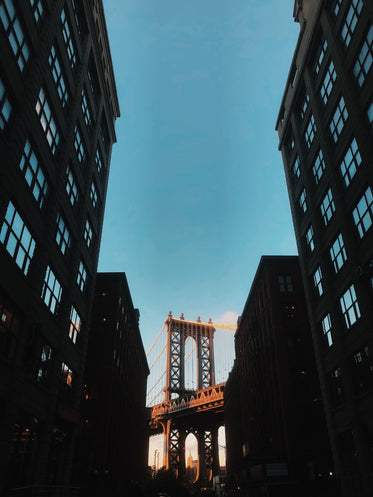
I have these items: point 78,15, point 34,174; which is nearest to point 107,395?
point 34,174

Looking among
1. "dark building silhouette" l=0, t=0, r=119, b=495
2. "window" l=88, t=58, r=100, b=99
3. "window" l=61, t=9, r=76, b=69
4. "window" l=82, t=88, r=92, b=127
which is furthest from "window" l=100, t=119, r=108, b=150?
"window" l=61, t=9, r=76, b=69

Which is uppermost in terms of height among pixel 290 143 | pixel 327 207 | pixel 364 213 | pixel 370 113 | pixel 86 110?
pixel 290 143

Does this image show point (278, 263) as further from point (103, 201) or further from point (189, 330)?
point (189, 330)

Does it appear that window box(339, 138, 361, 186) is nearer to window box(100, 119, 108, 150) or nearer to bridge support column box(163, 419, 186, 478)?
window box(100, 119, 108, 150)

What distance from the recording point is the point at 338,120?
32406 mm

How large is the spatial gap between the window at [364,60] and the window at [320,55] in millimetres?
7504

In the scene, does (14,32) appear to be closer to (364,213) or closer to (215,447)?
(364,213)

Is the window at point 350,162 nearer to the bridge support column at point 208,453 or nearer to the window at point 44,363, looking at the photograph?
the window at point 44,363

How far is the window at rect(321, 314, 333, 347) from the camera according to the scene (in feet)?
110

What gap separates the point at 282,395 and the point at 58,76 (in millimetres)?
37549

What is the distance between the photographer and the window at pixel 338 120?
31328mm

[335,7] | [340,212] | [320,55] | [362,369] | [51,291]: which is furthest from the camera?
[320,55]

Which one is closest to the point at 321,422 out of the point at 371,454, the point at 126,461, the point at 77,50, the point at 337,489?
the point at 337,489

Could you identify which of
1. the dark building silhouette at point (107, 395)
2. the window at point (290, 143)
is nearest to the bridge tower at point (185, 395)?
the dark building silhouette at point (107, 395)
